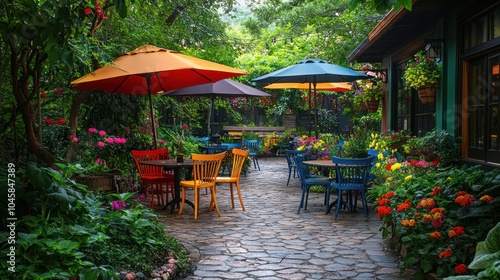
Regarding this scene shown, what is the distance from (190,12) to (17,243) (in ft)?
26.8

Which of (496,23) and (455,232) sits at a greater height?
(496,23)

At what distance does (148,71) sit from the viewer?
6207mm

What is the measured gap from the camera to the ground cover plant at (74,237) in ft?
9.82

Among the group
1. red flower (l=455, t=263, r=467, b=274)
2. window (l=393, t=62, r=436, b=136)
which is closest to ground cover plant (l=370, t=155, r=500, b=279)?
red flower (l=455, t=263, r=467, b=274)

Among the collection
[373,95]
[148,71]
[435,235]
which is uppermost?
[148,71]

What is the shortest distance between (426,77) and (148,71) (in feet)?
11.7

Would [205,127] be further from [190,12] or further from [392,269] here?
[392,269]

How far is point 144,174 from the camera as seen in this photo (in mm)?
7453

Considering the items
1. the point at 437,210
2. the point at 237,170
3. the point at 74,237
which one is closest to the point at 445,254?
the point at 437,210

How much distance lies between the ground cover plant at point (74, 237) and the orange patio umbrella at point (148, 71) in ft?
6.64

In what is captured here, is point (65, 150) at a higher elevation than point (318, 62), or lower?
lower

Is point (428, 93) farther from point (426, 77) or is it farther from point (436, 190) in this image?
point (436, 190)

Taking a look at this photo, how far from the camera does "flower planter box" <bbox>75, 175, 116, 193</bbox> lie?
18.5ft

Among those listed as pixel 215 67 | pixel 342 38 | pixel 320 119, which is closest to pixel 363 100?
pixel 342 38
